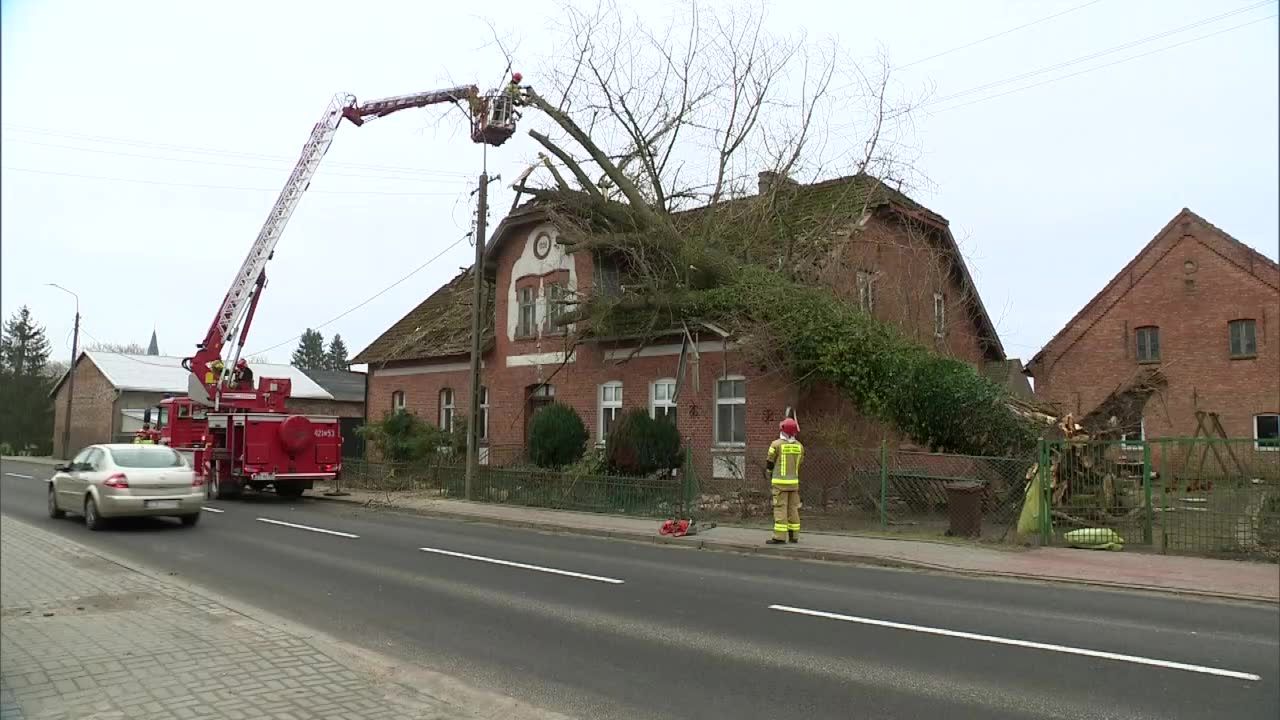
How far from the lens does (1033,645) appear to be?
7.23m

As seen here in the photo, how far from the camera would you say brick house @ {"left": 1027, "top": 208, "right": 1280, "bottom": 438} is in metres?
29.7

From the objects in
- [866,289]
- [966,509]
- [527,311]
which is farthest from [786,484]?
[527,311]

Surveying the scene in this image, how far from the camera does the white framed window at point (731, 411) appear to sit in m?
21.0

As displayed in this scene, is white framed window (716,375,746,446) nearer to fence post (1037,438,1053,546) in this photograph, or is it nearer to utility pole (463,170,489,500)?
utility pole (463,170,489,500)

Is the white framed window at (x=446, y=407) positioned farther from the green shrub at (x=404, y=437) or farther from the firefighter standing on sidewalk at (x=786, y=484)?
the firefighter standing on sidewalk at (x=786, y=484)

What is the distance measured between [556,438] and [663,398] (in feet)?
10.2

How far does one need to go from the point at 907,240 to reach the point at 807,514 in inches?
428

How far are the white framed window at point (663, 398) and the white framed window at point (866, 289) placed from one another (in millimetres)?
5071

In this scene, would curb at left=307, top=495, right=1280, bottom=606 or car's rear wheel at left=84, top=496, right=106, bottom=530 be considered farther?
car's rear wheel at left=84, top=496, right=106, bottom=530

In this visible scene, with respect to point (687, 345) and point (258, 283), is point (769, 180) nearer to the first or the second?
point (687, 345)

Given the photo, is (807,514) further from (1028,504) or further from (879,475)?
(1028,504)

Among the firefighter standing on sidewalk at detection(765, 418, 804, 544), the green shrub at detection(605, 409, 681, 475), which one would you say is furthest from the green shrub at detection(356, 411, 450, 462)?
the firefighter standing on sidewalk at detection(765, 418, 804, 544)

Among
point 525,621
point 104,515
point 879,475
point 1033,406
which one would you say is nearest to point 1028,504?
point 879,475

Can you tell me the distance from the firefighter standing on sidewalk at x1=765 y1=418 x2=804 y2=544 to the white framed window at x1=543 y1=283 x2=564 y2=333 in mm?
11373
